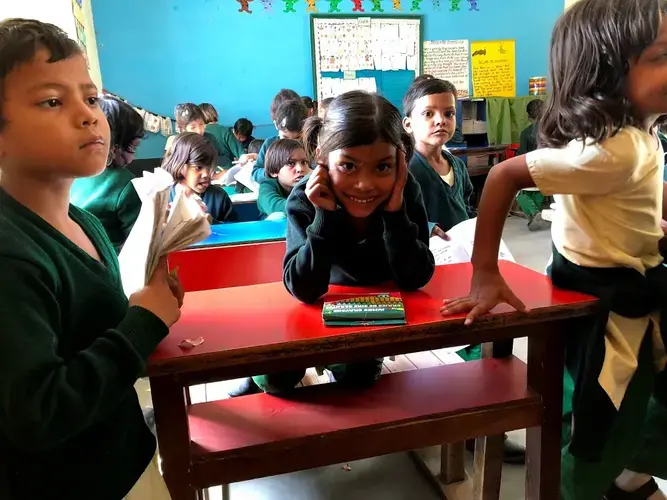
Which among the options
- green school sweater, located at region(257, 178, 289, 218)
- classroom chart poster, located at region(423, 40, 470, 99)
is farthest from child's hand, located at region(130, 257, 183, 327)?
classroom chart poster, located at region(423, 40, 470, 99)

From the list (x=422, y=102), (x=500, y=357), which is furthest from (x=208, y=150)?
(x=500, y=357)

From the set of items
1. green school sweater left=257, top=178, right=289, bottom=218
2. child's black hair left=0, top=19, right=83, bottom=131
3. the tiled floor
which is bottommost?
the tiled floor

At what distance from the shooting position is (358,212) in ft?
3.57

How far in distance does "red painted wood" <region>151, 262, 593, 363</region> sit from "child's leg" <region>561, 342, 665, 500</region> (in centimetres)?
25

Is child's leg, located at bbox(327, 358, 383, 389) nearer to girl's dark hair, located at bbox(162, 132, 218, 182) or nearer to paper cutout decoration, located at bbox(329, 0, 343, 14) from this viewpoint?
girl's dark hair, located at bbox(162, 132, 218, 182)

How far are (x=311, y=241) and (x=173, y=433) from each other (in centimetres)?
40

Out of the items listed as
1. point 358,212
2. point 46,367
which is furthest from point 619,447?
point 46,367

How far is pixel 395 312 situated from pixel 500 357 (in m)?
0.57

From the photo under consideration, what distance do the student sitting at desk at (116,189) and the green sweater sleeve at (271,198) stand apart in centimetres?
76

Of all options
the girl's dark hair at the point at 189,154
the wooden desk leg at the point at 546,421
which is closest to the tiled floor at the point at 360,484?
the wooden desk leg at the point at 546,421

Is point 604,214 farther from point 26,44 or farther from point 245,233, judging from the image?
point 245,233

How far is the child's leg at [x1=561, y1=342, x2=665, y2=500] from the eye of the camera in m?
1.07

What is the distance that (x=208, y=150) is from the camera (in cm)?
256

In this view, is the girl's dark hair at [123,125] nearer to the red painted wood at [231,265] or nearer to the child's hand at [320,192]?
the red painted wood at [231,265]
